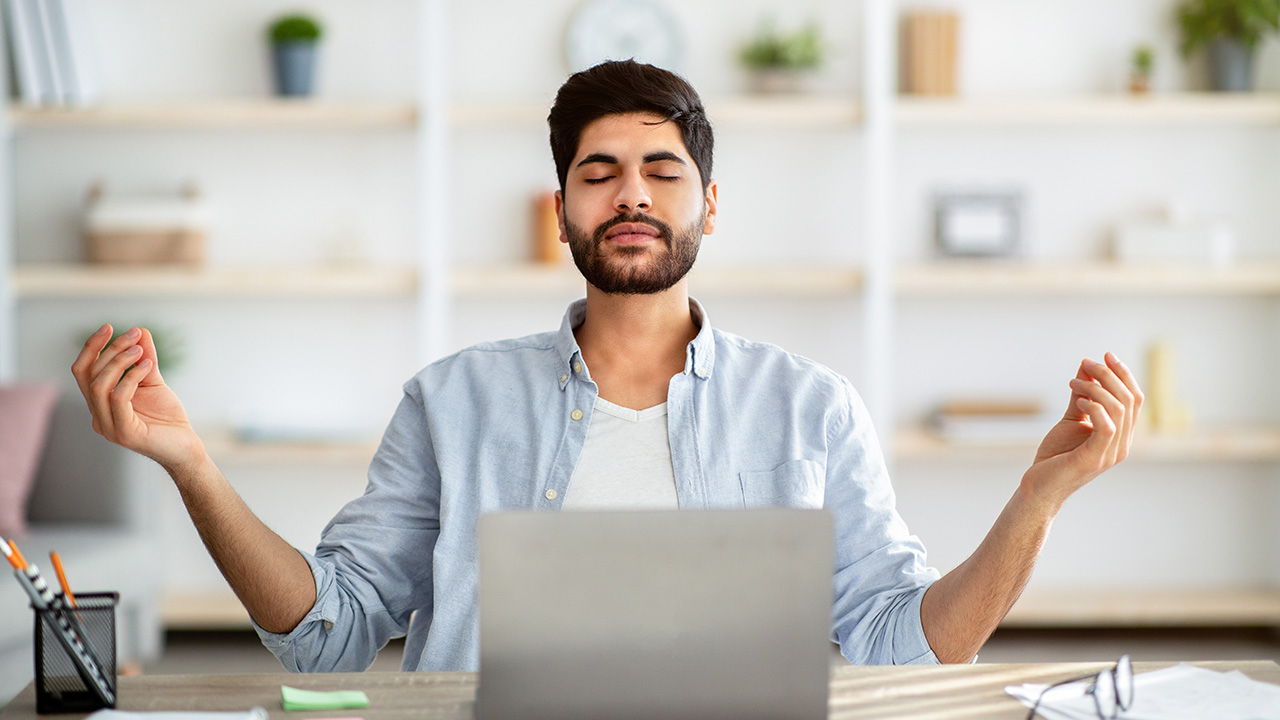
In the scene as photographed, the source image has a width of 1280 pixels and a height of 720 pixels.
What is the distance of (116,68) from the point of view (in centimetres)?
332

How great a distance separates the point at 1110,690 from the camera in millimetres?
1019

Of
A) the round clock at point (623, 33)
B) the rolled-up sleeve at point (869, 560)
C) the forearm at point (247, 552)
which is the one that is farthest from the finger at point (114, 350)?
the round clock at point (623, 33)

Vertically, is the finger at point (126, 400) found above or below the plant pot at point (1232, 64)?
below

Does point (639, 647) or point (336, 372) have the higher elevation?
point (639, 647)

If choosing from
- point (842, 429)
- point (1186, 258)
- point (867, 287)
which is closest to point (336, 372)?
point (867, 287)

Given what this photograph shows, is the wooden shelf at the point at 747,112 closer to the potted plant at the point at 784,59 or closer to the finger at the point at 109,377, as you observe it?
the potted plant at the point at 784,59

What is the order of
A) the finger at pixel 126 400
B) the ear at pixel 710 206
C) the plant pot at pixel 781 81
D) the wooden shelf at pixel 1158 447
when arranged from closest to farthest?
1. the finger at pixel 126 400
2. the ear at pixel 710 206
3. the wooden shelf at pixel 1158 447
4. the plant pot at pixel 781 81

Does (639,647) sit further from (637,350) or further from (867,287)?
(867,287)

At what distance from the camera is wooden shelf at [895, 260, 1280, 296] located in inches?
123

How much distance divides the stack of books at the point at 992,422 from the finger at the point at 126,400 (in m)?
2.46

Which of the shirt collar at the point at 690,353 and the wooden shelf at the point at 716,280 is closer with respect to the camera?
the shirt collar at the point at 690,353

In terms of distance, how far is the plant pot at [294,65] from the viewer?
316 cm

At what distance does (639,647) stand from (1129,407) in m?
→ 0.54

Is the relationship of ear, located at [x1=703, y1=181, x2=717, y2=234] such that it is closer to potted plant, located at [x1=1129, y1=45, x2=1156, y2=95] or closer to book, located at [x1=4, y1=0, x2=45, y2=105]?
potted plant, located at [x1=1129, y1=45, x2=1156, y2=95]
